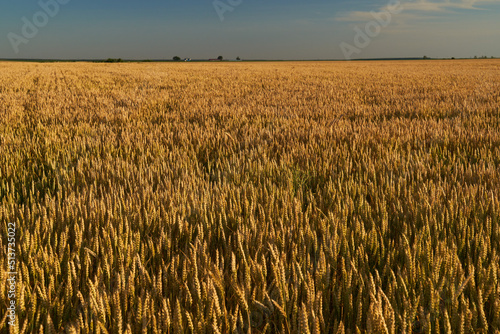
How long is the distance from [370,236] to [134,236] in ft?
3.15

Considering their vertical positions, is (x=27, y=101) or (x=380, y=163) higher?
(x=27, y=101)

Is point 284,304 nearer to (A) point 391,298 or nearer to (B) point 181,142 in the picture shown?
(A) point 391,298

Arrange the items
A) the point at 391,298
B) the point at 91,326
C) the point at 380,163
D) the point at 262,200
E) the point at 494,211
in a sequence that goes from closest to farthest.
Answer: the point at 91,326 → the point at 391,298 → the point at 494,211 → the point at 262,200 → the point at 380,163

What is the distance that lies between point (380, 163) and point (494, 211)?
101 cm

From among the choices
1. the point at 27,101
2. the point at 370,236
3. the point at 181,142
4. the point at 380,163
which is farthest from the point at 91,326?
the point at 27,101

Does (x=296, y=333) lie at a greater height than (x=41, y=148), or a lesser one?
lesser

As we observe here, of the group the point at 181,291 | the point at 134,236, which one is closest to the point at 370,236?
the point at 181,291

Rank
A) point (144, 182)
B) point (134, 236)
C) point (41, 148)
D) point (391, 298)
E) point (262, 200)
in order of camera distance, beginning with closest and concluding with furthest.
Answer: point (391, 298), point (134, 236), point (262, 200), point (144, 182), point (41, 148)

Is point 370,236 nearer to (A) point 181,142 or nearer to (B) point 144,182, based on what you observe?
(B) point 144,182

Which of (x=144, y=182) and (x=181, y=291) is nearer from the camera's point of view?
(x=181, y=291)

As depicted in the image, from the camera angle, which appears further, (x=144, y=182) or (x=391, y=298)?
(x=144, y=182)

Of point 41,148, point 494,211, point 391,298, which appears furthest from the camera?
point 41,148

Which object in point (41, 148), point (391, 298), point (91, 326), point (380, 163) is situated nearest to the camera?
point (91, 326)

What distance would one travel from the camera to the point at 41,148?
3.36 m
